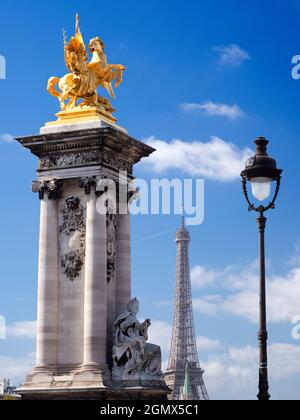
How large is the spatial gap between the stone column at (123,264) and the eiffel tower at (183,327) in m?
82.7

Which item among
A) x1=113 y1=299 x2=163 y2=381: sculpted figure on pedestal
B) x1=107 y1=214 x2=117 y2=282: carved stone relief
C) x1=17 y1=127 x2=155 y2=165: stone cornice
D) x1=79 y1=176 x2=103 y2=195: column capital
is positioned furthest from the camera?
x1=107 y1=214 x2=117 y2=282: carved stone relief

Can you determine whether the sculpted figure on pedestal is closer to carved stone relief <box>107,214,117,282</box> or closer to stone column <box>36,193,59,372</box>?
carved stone relief <box>107,214,117,282</box>

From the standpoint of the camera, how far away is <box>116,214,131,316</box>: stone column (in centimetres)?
3966

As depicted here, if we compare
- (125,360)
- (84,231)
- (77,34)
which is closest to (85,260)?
(84,231)

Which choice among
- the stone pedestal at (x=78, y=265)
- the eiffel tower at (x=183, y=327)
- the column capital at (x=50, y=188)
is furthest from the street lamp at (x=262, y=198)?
the eiffel tower at (x=183, y=327)

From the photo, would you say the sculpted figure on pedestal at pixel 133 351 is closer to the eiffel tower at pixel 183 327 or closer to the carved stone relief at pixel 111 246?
the carved stone relief at pixel 111 246

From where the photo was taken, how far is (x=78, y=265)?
38.5m

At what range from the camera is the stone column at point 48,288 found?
126ft

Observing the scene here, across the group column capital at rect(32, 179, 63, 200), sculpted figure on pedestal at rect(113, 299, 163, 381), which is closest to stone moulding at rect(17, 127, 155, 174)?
column capital at rect(32, 179, 63, 200)

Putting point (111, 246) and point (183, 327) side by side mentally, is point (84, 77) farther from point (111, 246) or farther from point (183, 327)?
point (183, 327)

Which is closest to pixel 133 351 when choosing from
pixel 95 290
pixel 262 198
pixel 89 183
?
pixel 95 290

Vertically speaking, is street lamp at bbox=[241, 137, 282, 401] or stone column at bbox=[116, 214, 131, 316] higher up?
stone column at bbox=[116, 214, 131, 316]

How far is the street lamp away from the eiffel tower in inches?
3972

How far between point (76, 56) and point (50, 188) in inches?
198
